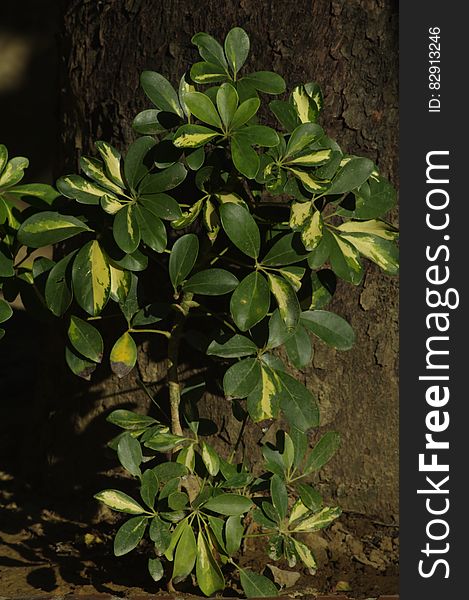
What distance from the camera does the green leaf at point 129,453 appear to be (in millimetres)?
2143

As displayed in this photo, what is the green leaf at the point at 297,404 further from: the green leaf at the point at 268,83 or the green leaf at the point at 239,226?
the green leaf at the point at 268,83

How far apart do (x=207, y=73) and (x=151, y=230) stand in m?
0.37

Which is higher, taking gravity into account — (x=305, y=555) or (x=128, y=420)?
(x=128, y=420)

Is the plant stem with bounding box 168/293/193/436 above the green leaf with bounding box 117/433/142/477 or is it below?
above

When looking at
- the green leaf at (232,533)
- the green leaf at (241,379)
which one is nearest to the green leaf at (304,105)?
the green leaf at (241,379)

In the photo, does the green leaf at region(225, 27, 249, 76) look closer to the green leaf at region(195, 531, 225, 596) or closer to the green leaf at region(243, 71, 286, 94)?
the green leaf at region(243, 71, 286, 94)

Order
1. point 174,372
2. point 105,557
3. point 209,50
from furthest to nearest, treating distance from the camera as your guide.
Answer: point 105,557 → point 174,372 → point 209,50

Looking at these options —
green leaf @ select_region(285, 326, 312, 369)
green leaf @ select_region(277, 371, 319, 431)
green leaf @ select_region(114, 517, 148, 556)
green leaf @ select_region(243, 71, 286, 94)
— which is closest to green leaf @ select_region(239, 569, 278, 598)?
green leaf @ select_region(114, 517, 148, 556)

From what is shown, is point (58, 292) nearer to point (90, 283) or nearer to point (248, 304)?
point (90, 283)

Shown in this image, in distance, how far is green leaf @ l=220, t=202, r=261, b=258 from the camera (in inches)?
77.3

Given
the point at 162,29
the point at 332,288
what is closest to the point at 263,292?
the point at 332,288

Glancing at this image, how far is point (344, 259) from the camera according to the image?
2.04 meters

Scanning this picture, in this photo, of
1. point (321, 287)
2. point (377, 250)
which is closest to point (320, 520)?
point (321, 287)

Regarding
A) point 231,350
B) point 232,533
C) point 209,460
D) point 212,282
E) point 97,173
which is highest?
point 97,173
